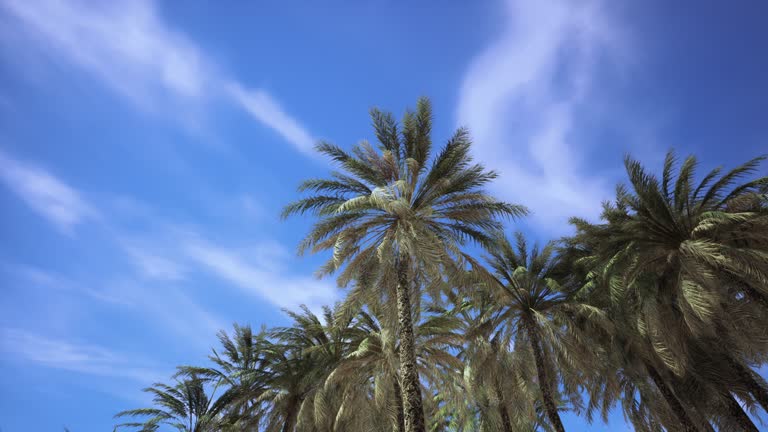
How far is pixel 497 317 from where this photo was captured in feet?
64.2

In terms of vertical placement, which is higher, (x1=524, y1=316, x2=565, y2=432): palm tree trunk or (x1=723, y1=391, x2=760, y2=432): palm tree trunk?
(x1=524, y1=316, x2=565, y2=432): palm tree trunk

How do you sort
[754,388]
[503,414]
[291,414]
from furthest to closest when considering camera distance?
[291,414] → [503,414] → [754,388]

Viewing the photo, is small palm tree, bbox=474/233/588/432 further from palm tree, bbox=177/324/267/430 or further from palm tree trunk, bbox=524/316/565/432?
palm tree, bbox=177/324/267/430

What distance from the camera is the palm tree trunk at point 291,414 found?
837 inches

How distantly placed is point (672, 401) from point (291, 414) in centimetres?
1730

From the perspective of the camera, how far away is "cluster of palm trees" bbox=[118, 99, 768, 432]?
49.1 ft

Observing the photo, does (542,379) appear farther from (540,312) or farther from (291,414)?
(291,414)

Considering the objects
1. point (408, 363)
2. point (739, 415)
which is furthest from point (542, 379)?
point (408, 363)

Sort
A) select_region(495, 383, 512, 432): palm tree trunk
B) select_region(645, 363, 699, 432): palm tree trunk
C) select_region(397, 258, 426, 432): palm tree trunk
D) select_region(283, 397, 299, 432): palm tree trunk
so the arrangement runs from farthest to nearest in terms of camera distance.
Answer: select_region(283, 397, 299, 432): palm tree trunk
select_region(495, 383, 512, 432): palm tree trunk
select_region(645, 363, 699, 432): palm tree trunk
select_region(397, 258, 426, 432): palm tree trunk

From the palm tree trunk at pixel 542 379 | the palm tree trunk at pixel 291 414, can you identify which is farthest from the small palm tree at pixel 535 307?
the palm tree trunk at pixel 291 414

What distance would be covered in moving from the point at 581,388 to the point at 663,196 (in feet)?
→ 35.2

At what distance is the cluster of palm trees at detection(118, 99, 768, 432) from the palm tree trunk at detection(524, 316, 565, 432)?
0.08m

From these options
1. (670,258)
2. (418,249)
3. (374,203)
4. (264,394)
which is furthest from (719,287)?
(264,394)

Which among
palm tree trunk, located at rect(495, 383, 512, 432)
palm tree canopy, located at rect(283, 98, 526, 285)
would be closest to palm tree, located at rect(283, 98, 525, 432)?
palm tree canopy, located at rect(283, 98, 526, 285)
